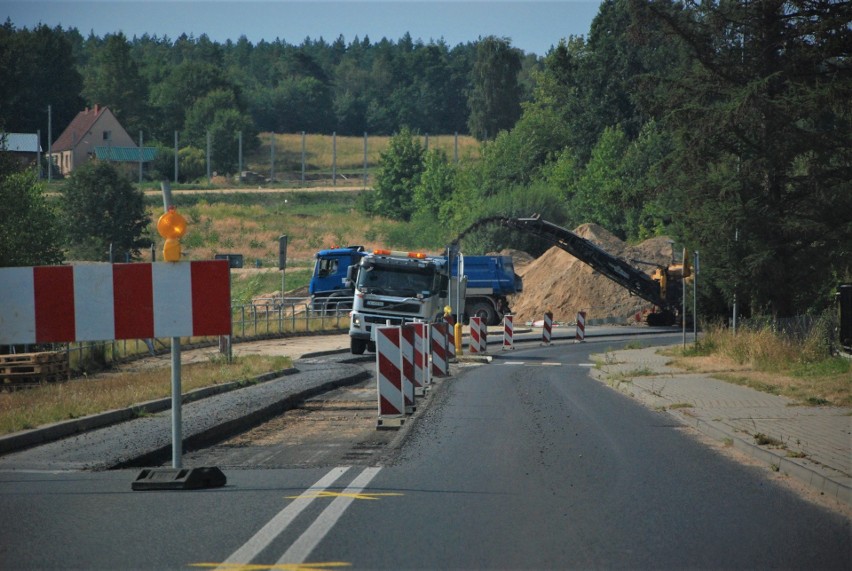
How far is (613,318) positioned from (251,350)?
2858cm

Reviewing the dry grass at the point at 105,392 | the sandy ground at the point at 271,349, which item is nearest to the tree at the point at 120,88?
the sandy ground at the point at 271,349

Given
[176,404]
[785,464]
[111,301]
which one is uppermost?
[111,301]

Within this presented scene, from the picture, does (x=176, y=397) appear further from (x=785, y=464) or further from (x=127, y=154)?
(x=127, y=154)

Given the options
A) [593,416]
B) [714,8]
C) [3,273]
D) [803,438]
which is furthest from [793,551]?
[714,8]

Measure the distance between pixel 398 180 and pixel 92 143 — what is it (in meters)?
35.4

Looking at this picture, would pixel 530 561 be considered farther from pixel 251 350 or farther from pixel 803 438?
pixel 251 350

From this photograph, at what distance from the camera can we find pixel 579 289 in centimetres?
5997

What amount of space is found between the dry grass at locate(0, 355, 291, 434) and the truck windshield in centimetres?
643

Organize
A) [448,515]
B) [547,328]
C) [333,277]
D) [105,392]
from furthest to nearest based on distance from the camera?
[333,277]
[547,328]
[105,392]
[448,515]

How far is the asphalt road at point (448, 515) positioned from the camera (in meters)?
6.75

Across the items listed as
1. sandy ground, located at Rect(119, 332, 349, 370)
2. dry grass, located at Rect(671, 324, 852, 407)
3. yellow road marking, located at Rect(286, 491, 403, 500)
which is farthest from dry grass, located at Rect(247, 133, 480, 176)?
yellow road marking, located at Rect(286, 491, 403, 500)

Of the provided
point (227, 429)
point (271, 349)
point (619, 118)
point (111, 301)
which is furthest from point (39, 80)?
point (111, 301)

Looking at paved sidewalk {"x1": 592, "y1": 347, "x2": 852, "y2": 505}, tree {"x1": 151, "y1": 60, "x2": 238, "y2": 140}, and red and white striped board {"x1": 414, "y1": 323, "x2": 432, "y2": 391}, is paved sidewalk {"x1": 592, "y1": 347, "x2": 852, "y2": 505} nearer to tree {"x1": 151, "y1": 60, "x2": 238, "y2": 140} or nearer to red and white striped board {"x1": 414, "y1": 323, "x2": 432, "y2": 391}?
red and white striped board {"x1": 414, "y1": 323, "x2": 432, "y2": 391}

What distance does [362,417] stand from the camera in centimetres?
1568
